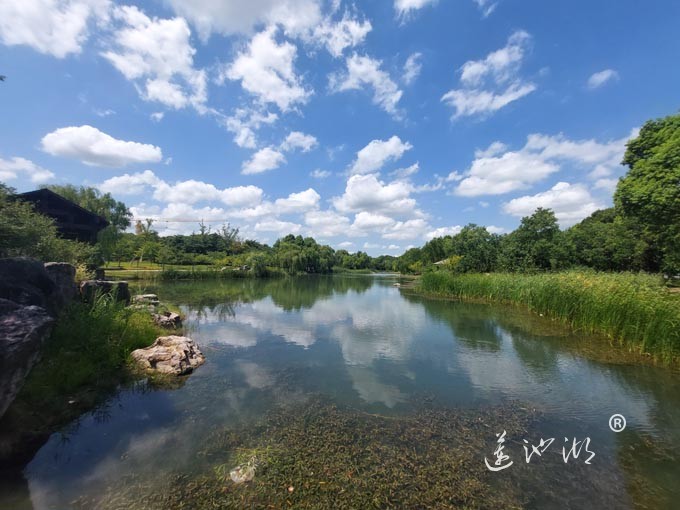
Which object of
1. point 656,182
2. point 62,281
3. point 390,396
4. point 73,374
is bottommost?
point 390,396

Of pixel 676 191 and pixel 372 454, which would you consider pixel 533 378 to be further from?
pixel 676 191

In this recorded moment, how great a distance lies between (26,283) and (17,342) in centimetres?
306

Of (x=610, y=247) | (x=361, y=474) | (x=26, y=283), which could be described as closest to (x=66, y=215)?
(x=26, y=283)

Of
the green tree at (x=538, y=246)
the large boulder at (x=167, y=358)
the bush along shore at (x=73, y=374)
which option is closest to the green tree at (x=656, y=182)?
the green tree at (x=538, y=246)

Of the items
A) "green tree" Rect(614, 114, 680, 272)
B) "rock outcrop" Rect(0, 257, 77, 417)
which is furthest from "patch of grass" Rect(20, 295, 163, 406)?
"green tree" Rect(614, 114, 680, 272)

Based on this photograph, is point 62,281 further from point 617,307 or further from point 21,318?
point 617,307

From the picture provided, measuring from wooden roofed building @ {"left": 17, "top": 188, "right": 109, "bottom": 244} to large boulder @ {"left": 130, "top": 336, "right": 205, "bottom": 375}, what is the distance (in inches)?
654

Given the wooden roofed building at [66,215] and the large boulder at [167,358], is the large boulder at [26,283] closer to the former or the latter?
the large boulder at [167,358]

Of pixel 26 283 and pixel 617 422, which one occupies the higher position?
pixel 26 283

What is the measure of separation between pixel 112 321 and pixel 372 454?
7472mm

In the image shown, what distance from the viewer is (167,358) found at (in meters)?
7.39

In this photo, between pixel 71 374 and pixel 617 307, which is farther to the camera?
pixel 617 307

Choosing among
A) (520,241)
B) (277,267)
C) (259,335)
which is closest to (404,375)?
(259,335)

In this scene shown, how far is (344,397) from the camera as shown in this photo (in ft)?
20.7
